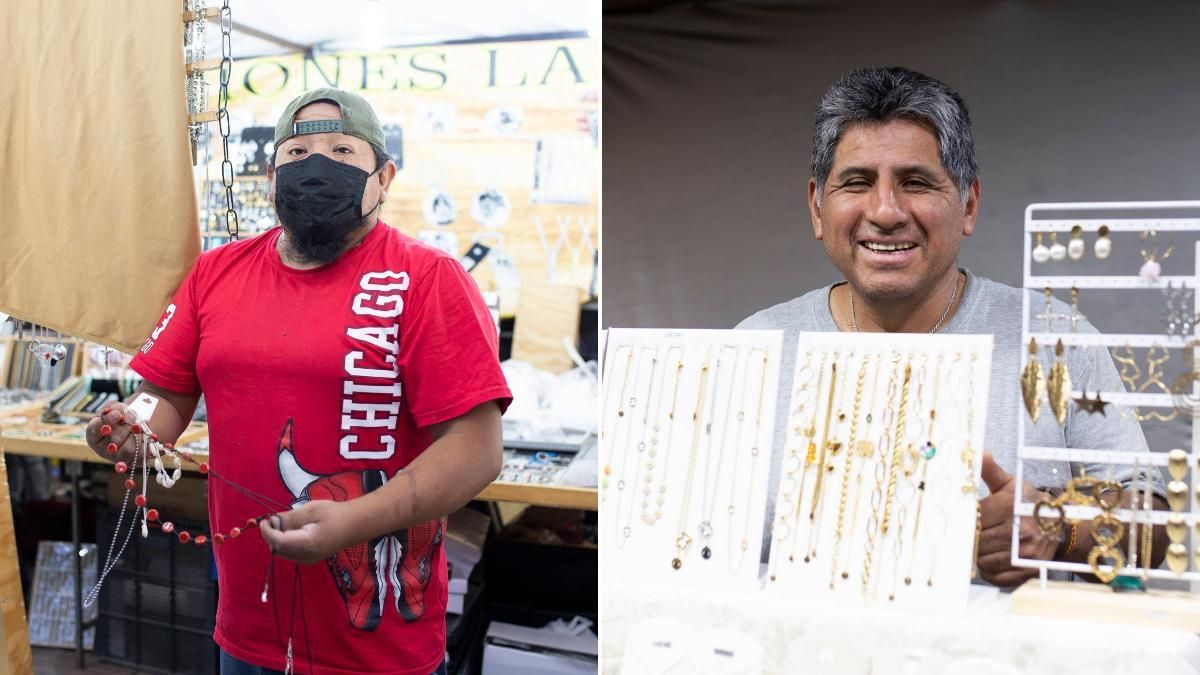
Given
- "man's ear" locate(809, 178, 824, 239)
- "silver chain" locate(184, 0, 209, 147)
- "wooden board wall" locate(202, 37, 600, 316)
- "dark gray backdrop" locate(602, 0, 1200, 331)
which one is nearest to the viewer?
"silver chain" locate(184, 0, 209, 147)

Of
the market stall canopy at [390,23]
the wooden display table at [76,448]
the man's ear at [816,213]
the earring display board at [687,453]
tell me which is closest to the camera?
the earring display board at [687,453]

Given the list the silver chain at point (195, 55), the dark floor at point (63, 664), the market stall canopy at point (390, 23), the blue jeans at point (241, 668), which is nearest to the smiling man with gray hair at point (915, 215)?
the blue jeans at point (241, 668)

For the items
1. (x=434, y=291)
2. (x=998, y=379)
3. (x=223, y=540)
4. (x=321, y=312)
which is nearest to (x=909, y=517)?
(x=998, y=379)

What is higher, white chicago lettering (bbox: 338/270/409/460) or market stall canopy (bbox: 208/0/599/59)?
market stall canopy (bbox: 208/0/599/59)

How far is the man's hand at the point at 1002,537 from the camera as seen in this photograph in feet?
4.25

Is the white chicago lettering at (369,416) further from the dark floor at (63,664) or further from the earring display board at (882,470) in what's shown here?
the dark floor at (63,664)

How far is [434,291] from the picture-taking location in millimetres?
1264

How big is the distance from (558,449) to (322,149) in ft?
4.83

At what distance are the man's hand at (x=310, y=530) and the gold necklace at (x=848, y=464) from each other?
67 cm

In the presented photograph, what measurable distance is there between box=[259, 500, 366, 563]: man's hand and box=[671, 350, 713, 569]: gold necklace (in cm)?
49

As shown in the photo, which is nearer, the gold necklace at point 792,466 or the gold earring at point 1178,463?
the gold earring at point 1178,463

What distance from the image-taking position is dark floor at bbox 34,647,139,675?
2.78m

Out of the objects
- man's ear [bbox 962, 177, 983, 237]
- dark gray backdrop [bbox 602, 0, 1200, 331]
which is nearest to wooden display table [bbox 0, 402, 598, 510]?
dark gray backdrop [bbox 602, 0, 1200, 331]

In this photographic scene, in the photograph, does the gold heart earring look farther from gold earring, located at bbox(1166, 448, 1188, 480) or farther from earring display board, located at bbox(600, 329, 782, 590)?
earring display board, located at bbox(600, 329, 782, 590)
